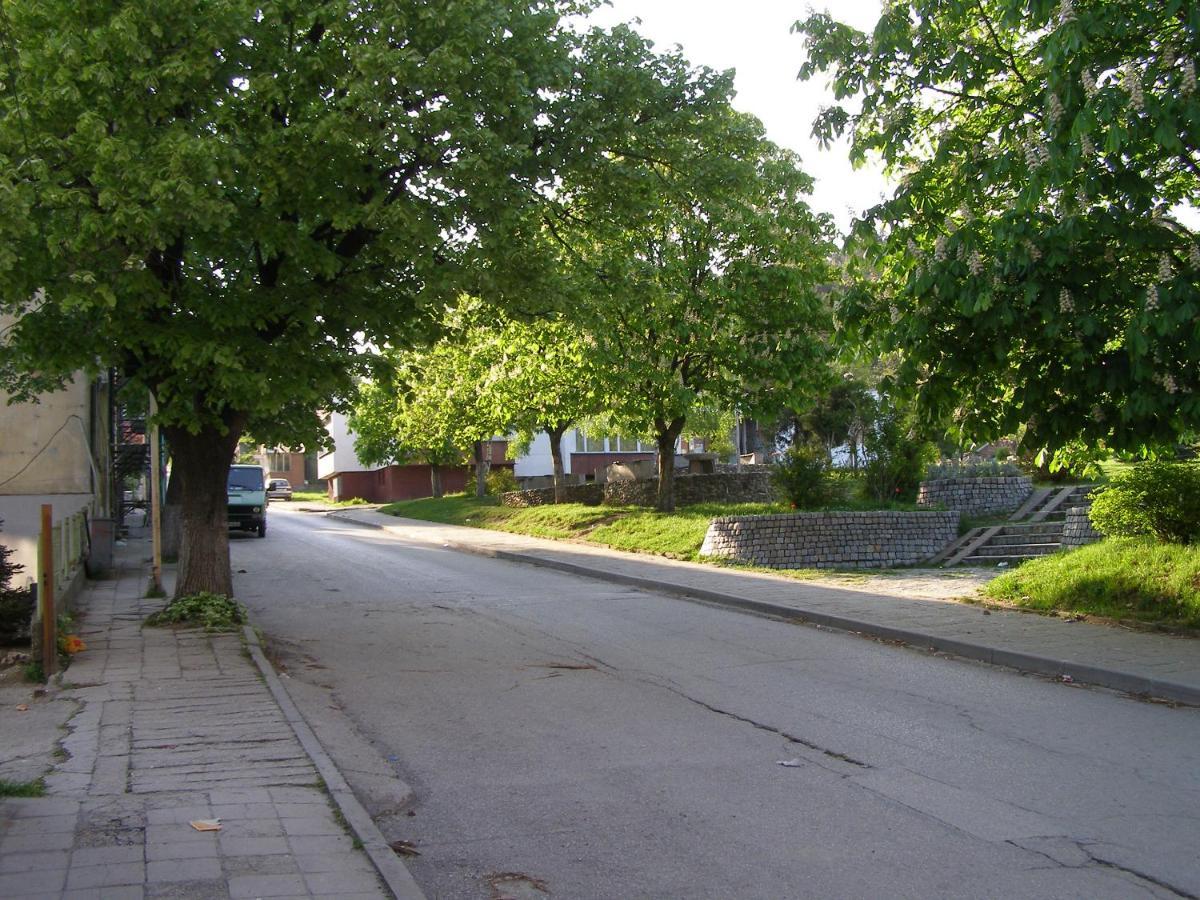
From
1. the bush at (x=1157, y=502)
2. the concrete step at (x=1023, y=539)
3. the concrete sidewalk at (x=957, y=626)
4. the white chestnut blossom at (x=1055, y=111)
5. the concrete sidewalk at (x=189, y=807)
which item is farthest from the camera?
the concrete step at (x=1023, y=539)

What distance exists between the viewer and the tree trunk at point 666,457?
86.9ft

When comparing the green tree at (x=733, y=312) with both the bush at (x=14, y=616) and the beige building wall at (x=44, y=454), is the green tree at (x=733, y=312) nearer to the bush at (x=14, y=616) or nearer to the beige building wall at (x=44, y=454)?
the beige building wall at (x=44, y=454)

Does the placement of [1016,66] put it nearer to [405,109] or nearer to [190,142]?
[405,109]

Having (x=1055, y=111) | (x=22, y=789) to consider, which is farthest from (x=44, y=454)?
(x=1055, y=111)

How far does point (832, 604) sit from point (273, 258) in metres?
8.33

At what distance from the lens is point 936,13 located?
424 inches

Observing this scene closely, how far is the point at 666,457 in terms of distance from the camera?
26719 millimetres

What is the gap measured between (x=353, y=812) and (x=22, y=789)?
6.44ft

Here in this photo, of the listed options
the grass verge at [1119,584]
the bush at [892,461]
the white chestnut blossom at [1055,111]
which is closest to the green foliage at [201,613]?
the grass verge at [1119,584]

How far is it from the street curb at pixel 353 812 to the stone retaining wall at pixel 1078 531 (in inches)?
545

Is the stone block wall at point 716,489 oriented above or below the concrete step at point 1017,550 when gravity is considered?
above

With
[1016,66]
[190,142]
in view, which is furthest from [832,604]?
[190,142]

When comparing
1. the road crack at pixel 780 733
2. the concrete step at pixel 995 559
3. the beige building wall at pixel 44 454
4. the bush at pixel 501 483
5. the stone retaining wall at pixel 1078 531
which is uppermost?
the beige building wall at pixel 44 454

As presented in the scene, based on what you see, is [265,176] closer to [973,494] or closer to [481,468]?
[973,494]
